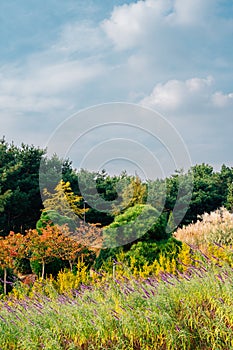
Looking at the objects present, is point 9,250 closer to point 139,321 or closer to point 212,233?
point 212,233

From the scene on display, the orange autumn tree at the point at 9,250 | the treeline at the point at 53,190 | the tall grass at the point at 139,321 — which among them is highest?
the treeline at the point at 53,190

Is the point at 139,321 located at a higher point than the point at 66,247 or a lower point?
lower

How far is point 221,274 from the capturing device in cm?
468

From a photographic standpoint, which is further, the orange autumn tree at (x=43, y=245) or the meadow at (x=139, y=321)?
the orange autumn tree at (x=43, y=245)

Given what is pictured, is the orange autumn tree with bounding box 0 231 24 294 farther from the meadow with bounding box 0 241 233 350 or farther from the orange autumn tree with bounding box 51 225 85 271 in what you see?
the meadow with bounding box 0 241 233 350

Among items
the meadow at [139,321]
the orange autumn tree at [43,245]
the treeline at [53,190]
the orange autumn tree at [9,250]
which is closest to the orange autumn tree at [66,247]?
the orange autumn tree at [43,245]

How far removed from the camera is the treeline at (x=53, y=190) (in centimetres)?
2105

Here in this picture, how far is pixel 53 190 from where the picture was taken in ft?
71.3

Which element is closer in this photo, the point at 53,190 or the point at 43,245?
the point at 43,245

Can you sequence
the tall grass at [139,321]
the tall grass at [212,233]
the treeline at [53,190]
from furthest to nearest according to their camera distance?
the treeline at [53,190] → the tall grass at [212,233] → the tall grass at [139,321]

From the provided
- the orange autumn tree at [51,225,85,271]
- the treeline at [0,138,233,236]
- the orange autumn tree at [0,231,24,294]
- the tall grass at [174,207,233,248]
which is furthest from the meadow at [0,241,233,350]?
the treeline at [0,138,233,236]

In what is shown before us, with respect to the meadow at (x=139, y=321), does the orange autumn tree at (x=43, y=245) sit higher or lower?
higher

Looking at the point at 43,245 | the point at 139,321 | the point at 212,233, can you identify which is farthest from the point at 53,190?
the point at 139,321

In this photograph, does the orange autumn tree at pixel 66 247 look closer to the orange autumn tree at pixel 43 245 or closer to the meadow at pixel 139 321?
the orange autumn tree at pixel 43 245
